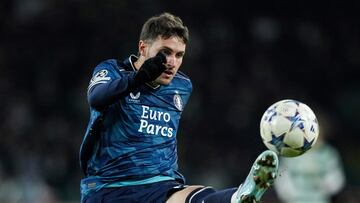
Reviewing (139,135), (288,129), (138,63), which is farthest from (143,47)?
(288,129)

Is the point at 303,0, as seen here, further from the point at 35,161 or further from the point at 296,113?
the point at 296,113

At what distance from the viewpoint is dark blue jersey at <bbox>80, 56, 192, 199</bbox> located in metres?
5.71

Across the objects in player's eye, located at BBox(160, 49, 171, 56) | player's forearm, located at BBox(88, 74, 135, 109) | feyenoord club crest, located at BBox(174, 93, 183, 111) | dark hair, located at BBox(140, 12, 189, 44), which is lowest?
feyenoord club crest, located at BBox(174, 93, 183, 111)

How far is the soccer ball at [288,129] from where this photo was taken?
533cm

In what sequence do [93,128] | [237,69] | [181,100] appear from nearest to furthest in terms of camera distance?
[93,128] → [181,100] → [237,69]

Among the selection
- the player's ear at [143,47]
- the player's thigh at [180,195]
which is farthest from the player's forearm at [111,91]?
the player's thigh at [180,195]

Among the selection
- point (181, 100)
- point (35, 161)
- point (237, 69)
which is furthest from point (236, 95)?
point (181, 100)

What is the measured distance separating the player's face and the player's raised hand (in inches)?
7.9

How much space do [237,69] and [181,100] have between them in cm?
Result: 898

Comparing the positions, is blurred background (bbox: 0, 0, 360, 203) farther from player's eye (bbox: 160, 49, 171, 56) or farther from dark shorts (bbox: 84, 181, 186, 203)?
player's eye (bbox: 160, 49, 171, 56)

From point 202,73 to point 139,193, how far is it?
362 inches

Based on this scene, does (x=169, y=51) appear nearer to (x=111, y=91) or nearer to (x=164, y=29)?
(x=164, y=29)

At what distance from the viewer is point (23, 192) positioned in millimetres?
12172

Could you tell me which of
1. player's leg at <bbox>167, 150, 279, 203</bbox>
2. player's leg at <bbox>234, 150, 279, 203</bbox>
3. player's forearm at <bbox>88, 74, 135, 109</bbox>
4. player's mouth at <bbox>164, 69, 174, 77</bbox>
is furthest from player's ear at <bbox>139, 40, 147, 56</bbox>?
player's leg at <bbox>234, 150, 279, 203</bbox>
